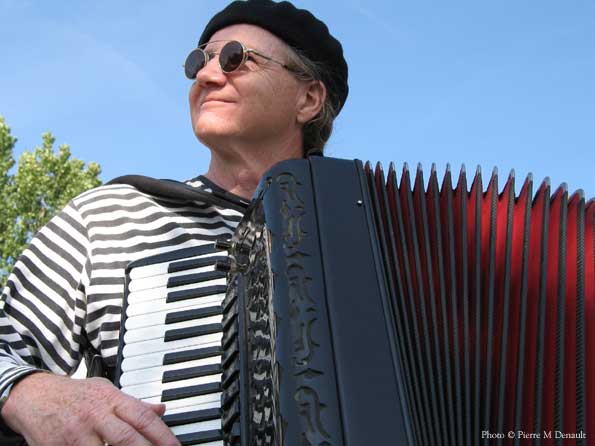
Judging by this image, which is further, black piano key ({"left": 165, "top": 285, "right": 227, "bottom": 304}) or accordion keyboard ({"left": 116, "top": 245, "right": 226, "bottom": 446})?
black piano key ({"left": 165, "top": 285, "right": 227, "bottom": 304})

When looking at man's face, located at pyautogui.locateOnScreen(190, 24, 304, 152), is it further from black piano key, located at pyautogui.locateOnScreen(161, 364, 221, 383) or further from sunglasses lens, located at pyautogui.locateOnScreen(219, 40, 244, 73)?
black piano key, located at pyautogui.locateOnScreen(161, 364, 221, 383)

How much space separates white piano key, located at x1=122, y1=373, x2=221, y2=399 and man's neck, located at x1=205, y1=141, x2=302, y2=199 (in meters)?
0.98

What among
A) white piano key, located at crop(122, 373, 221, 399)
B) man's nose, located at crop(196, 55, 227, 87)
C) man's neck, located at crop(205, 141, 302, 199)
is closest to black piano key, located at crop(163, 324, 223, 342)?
white piano key, located at crop(122, 373, 221, 399)

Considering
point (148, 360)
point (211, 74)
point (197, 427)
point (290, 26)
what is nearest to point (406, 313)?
point (197, 427)

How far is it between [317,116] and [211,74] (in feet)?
1.50

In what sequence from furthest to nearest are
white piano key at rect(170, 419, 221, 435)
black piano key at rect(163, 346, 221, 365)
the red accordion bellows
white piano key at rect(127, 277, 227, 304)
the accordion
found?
white piano key at rect(127, 277, 227, 304)
black piano key at rect(163, 346, 221, 365)
white piano key at rect(170, 419, 221, 435)
the red accordion bellows
the accordion

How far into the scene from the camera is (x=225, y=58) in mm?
2719

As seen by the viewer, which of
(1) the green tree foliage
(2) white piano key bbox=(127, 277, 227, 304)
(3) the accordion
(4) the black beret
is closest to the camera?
(3) the accordion

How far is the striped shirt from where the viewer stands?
2158 mm

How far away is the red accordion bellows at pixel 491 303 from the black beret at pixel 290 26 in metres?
1.26

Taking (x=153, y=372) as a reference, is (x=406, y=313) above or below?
above

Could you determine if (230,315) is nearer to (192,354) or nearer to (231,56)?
(192,354)

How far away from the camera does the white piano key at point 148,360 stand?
1.77 metres

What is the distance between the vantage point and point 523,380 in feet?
5.26
